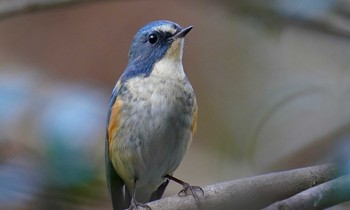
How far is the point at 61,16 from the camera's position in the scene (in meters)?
6.46

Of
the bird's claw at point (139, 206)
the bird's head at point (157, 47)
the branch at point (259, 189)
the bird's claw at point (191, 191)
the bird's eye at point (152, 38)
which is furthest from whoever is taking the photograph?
the bird's eye at point (152, 38)

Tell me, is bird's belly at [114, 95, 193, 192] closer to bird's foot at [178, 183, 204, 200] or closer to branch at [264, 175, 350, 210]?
bird's foot at [178, 183, 204, 200]

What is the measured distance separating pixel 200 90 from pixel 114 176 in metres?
2.25

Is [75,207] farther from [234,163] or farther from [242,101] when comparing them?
[242,101]

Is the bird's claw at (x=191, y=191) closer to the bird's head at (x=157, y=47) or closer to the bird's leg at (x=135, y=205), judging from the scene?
the bird's leg at (x=135, y=205)

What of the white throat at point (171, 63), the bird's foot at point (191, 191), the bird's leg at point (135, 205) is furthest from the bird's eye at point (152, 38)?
the bird's foot at point (191, 191)

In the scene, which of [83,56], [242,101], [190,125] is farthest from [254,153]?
[83,56]

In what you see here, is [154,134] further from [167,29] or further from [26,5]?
[26,5]

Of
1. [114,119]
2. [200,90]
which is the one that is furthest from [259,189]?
[200,90]

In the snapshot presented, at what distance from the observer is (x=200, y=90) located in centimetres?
638

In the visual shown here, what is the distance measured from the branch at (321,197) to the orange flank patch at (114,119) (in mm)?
1417

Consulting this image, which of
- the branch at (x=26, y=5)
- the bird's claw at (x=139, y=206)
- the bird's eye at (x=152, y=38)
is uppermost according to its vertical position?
the bird's eye at (x=152, y=38)

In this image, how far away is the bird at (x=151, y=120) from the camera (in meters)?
3.91

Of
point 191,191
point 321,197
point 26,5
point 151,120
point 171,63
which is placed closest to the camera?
point 321,197
